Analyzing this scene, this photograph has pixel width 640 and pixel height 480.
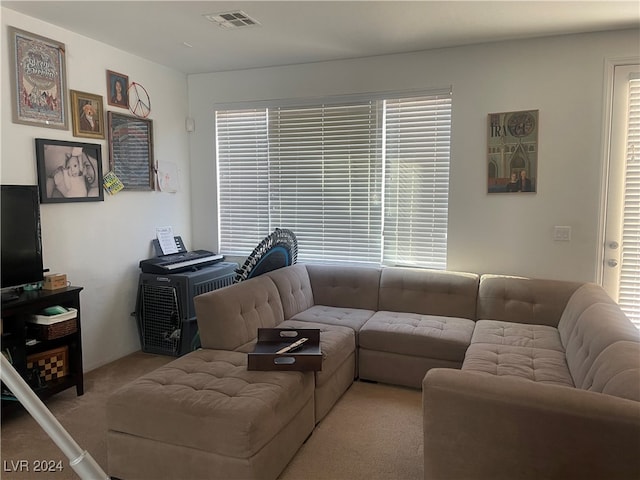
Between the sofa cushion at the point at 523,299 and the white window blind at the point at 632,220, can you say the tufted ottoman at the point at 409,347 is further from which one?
the white window blind at the point at 632,220

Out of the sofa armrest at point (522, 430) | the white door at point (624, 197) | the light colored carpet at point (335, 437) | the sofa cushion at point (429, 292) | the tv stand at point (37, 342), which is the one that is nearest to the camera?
the sofa armrest at point (522, 430)

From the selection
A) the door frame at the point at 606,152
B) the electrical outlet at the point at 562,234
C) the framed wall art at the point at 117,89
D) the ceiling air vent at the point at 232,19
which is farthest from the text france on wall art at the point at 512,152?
the framed wall art at the point at 117,89

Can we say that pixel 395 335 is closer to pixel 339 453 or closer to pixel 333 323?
pixel 333 323

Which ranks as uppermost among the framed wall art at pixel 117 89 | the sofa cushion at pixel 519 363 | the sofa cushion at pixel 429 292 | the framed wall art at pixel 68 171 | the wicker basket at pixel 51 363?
the framed wall art at pixel 117 89

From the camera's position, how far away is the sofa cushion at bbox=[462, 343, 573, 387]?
2.32m

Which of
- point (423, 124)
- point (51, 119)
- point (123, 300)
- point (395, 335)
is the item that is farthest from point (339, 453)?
point (51, 119)

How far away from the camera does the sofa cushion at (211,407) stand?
1897 mm

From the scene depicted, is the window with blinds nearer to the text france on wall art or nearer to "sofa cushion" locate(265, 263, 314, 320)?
the text france on wall art

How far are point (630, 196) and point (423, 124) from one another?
5.29 ft

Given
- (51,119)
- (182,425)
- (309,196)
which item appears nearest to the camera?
(182,425)

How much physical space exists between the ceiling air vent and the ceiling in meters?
0.05

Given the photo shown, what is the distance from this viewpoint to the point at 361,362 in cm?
323

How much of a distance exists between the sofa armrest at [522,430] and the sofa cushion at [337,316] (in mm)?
1515

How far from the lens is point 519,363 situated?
8.13 ft
